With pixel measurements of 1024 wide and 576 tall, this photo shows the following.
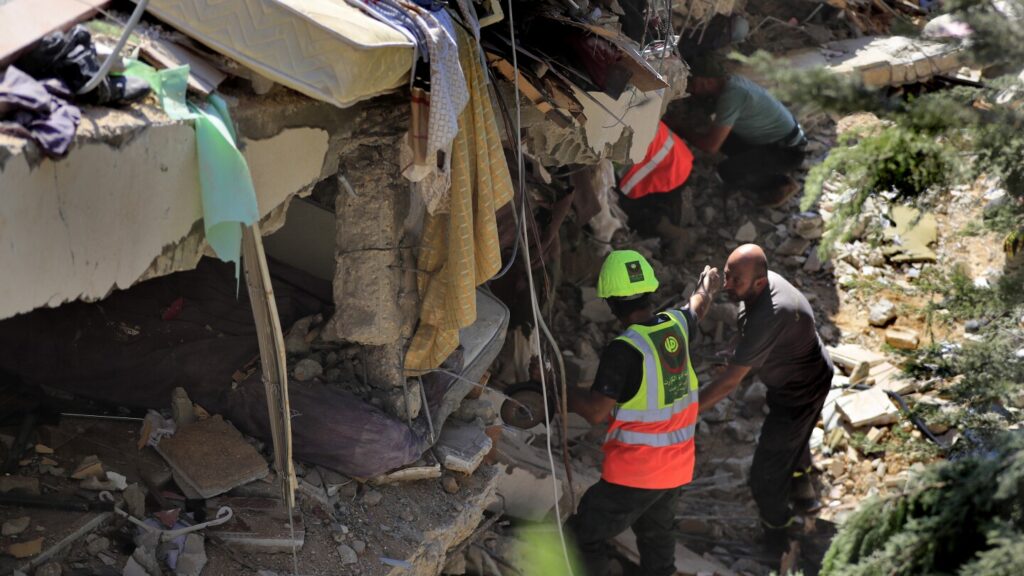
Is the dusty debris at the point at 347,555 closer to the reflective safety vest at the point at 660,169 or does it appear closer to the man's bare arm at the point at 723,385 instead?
the man's bare arm at the point at 723,385

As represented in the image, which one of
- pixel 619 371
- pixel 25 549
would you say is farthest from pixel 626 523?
pixel 25 549

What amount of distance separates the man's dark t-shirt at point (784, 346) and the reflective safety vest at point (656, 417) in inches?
30.6

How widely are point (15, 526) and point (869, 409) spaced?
6.11m

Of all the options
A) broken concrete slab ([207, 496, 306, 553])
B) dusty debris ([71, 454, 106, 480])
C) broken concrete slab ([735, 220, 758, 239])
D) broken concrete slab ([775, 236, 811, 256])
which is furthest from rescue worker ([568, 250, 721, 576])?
broken concrete slab ([775, 236, 811, 256])

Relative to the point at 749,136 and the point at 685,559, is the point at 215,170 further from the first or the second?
the point at 749,136

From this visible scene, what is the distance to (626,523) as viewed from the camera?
6.00 m

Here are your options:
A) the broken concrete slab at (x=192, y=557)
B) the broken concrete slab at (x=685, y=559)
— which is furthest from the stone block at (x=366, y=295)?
the broken concrete slab at (x=685, y=559)

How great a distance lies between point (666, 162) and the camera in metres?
8.29

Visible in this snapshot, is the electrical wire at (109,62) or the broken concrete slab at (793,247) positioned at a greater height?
the electrical wire at (109,62)

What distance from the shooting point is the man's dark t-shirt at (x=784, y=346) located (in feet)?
21.2

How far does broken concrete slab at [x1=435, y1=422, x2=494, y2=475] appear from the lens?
17.5 ft

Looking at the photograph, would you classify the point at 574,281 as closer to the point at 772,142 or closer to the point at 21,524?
the point at 772,142

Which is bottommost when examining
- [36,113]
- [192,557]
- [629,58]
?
[192,557]

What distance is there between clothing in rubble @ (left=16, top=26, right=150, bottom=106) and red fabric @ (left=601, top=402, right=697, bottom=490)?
3.53m
